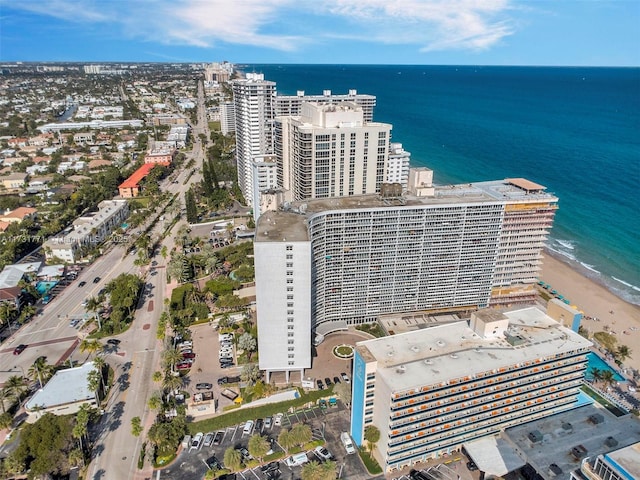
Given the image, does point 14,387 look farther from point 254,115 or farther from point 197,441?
point 254,115

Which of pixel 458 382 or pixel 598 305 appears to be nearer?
Answer: pixel 458 382

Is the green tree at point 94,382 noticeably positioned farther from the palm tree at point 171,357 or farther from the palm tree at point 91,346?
the palm tree at point 171,357

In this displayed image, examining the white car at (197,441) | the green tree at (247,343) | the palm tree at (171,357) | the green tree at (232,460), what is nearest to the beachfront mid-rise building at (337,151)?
the green tree at (247,343)

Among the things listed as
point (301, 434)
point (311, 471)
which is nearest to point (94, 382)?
point (301, 434)

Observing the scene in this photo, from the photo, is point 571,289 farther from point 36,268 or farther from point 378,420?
point 36,268

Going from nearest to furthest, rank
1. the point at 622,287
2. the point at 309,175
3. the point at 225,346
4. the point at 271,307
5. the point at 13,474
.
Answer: the point at 13,474 → the point at 271,307 → the point at 225,346 → the point at 309,175 → the point at 622,287

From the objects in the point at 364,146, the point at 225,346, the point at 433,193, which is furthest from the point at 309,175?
the point at 225,346
